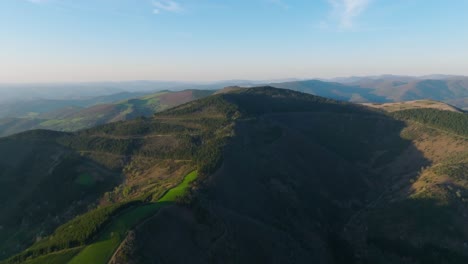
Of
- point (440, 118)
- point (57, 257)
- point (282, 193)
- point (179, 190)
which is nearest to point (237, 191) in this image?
point (282, 193)

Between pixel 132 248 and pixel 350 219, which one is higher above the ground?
pixel 132 248

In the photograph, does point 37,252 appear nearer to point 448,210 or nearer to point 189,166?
point 189,166

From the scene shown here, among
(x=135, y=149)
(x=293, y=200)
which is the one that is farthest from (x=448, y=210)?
(x=135, y=149)

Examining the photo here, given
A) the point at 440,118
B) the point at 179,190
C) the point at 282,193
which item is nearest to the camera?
the point at 179,190

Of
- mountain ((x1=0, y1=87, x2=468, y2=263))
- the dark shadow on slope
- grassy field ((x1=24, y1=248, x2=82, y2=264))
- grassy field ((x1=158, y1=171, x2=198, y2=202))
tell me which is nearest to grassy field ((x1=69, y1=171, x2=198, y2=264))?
grassy field ((x1=158, y1=171, x2=198, y2=202))

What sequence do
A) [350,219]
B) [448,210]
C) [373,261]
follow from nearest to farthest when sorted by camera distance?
[373,261]
[448,210]
[350,219]

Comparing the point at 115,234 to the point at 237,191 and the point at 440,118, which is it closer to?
the point at 237,191
